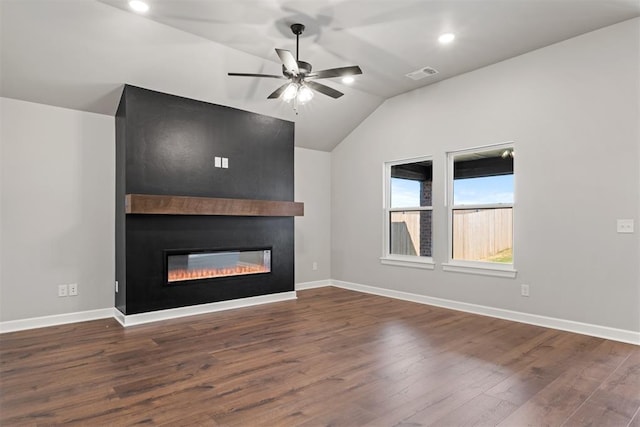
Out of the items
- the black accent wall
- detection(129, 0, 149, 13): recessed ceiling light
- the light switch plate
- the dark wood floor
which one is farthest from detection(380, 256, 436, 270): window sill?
detection(129, 0, 149, 13): recessed ceiling light

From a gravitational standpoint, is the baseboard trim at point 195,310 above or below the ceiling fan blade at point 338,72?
below

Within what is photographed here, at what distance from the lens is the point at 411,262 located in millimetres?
5430

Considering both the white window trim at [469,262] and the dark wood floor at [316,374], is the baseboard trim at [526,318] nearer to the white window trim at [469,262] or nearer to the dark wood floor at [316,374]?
the dark wood floor at [316,374]

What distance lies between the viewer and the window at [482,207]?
4.52 m

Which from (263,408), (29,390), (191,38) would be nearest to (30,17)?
(191,38)

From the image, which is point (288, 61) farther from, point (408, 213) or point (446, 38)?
point (408, 213)

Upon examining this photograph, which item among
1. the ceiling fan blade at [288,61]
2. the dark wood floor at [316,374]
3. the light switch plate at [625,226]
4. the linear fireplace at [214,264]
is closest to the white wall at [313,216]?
the linear fireplace at [214,264]

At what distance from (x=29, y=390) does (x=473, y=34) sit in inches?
191

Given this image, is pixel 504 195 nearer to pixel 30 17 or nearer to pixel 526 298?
pixel 526 298

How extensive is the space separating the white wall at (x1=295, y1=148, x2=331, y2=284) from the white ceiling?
190 centimetres

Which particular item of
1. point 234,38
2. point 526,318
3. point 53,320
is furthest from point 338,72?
point 53,320

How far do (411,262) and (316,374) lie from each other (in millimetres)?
2989

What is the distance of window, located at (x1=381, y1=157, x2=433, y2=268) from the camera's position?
5.41 meters

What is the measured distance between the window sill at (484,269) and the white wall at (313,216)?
2.29 meters
